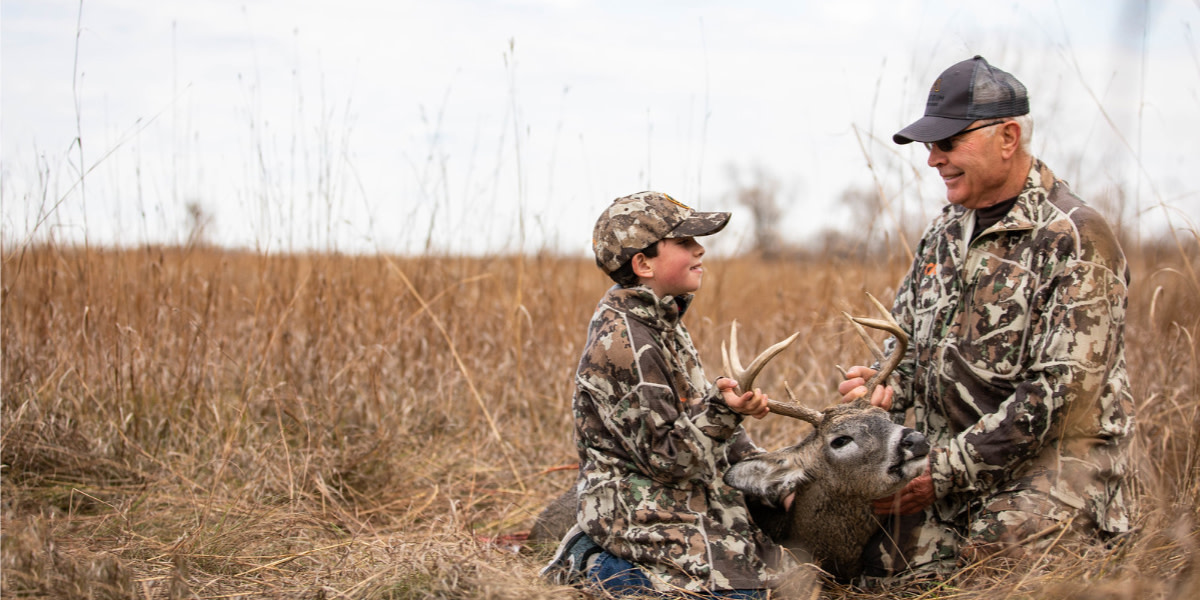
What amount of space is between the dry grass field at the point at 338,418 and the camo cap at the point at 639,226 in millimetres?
1006

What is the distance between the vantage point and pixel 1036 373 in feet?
11.1

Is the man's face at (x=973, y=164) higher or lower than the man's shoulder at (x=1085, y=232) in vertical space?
higher

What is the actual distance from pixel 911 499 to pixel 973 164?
132cm

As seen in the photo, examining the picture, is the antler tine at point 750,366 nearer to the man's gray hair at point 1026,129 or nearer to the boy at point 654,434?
the boy at point 654,434

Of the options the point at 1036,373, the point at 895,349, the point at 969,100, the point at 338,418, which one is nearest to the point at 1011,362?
the point at 1036,373

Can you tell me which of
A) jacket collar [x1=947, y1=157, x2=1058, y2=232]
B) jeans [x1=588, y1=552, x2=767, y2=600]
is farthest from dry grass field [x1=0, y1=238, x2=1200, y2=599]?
jacket collar [x1=947, y1=157, x2=1058, y2=232]

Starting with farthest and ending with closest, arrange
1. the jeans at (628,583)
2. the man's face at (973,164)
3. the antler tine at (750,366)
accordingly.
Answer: the man's face at (973,164)
the jeans at (628,583)
the antler tine at (750,366)

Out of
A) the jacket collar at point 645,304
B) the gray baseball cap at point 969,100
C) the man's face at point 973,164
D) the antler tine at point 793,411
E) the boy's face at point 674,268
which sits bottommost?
the antler tine at point 793,411

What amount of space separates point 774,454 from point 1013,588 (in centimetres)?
93

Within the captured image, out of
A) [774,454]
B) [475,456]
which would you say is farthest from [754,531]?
[475,456]

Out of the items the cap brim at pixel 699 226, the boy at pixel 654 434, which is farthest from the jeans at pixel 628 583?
the cap brim at pixel 699 226

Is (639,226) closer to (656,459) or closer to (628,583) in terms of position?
(656,459)

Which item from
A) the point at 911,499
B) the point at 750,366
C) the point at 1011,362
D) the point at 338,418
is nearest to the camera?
the point at 750,366

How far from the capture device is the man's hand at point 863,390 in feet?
11.7
